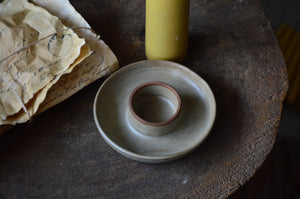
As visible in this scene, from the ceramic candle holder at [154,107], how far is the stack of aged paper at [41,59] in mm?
110

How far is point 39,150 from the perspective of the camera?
660 mm

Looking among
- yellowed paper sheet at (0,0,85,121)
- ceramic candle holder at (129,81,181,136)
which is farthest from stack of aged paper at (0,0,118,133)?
ceramic candle holder at (129,81,181,136)

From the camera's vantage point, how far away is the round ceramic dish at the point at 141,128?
2.05ft

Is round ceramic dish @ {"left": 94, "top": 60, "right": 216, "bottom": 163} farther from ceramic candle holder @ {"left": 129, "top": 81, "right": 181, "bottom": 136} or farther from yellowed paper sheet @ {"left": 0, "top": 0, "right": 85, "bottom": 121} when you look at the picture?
yellowed paper sheet @ {"left": 0, "top": 0, "right": 85, "bottom": 121}

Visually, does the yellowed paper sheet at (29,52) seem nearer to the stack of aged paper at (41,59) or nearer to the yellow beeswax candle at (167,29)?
the stack of aged paper at (41,59)

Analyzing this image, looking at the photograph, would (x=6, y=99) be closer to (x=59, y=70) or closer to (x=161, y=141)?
(x=59, y=70)

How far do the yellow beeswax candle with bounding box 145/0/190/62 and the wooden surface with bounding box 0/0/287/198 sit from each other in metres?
0.06

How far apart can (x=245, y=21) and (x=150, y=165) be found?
1.43 feet

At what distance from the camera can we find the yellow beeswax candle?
65 centimetres

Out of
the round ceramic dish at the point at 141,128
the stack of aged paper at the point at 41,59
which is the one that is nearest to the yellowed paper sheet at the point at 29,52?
the stack of aged paper at the point at 41,59

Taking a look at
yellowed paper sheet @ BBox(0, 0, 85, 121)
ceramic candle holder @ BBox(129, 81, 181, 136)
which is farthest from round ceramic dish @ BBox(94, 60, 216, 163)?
yellowed paper sheet @ BBox(0, 0, 85, 121)

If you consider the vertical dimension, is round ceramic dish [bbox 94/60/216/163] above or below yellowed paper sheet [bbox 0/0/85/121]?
below

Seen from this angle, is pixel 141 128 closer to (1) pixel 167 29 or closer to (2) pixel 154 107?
(2) pixel 154 107

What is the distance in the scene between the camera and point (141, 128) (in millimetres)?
636
